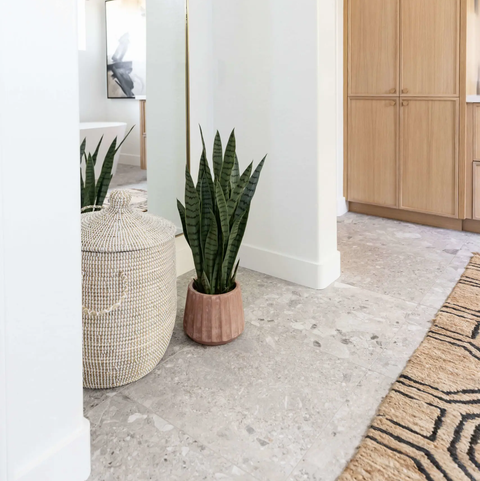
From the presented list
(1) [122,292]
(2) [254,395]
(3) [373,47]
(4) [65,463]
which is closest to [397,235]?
(3) [373,47]

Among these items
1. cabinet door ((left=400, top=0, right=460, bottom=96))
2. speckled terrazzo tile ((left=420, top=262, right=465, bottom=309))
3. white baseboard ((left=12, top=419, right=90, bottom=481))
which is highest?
cabinet door ((left=400, top=0, right=460, bottom=96))

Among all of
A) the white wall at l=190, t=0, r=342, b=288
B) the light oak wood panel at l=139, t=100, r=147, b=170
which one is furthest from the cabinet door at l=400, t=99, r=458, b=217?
the light oak wood panel at l=139, t=100, r=147, b=170

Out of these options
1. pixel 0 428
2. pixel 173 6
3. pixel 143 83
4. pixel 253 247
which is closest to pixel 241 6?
pixel 173 6

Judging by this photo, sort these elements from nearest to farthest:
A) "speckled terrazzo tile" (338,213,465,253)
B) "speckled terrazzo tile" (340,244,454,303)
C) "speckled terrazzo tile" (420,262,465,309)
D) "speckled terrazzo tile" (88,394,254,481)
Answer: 1. "speckled terrazzo tile" (88,394,254,481)
2. "speckled terrazzo tile" (420,262,465,309)
3. "speckled terrazzo tile" (340,244,454,303)
4. "speckled terrazzo tile" (338,213,465,253)

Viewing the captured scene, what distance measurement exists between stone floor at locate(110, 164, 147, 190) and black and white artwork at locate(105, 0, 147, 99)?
12.1 inches

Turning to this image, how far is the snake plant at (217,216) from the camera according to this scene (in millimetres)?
1604

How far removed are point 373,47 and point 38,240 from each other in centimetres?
299

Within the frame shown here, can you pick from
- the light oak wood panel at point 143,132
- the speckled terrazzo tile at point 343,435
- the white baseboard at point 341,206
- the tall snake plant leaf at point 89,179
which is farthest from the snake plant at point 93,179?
the white baseboard at point 341,206

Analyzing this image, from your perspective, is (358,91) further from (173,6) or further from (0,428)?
(0,428)

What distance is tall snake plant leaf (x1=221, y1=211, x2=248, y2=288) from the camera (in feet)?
5.35

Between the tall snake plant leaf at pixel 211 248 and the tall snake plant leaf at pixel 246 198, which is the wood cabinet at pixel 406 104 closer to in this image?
the tall snake plant leaf at pixel 246 198

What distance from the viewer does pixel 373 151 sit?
3.39 meters

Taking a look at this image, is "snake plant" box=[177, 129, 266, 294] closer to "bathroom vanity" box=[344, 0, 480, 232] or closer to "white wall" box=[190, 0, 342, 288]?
"white wall" box=[190, 0, 342, 288]

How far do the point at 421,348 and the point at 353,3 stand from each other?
2620mm
